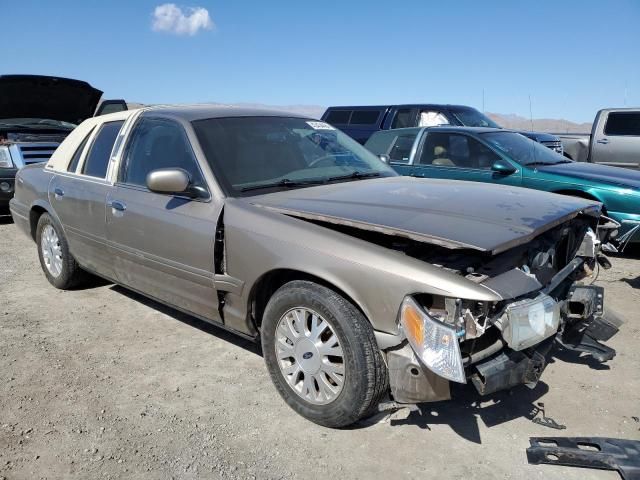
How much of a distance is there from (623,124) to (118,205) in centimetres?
908

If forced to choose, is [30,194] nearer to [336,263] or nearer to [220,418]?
[220,418]

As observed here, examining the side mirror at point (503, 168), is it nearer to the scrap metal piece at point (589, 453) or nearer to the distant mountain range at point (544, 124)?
the distant mountain range at point (544, 124)

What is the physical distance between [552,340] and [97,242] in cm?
334

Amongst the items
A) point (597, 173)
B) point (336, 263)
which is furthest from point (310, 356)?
point (597, 173)

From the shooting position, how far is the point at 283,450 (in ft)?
9.09

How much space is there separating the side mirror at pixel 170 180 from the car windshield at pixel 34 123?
6.84 meters

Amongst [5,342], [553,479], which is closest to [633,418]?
[553,479]

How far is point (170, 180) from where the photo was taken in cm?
328

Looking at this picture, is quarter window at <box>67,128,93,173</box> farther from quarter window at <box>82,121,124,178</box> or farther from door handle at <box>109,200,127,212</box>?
door handle at <box>109,200,127,212</box>

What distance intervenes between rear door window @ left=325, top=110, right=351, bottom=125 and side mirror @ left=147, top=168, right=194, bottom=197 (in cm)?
963

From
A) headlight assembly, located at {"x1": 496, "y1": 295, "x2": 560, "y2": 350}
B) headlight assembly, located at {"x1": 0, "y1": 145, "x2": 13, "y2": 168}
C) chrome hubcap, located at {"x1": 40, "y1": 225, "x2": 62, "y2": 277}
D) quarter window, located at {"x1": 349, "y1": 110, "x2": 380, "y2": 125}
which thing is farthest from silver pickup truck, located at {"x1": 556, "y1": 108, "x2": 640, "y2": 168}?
headlight assembly, located at {"x1": 0, "y1": 145, "x2": 13, "y2": 168}

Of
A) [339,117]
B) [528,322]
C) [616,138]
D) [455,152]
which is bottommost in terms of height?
[528,322]

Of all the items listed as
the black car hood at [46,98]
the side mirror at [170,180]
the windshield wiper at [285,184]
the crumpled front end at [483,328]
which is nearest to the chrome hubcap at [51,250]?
the side mirror at [170,180]

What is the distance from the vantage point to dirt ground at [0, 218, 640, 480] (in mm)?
2645
